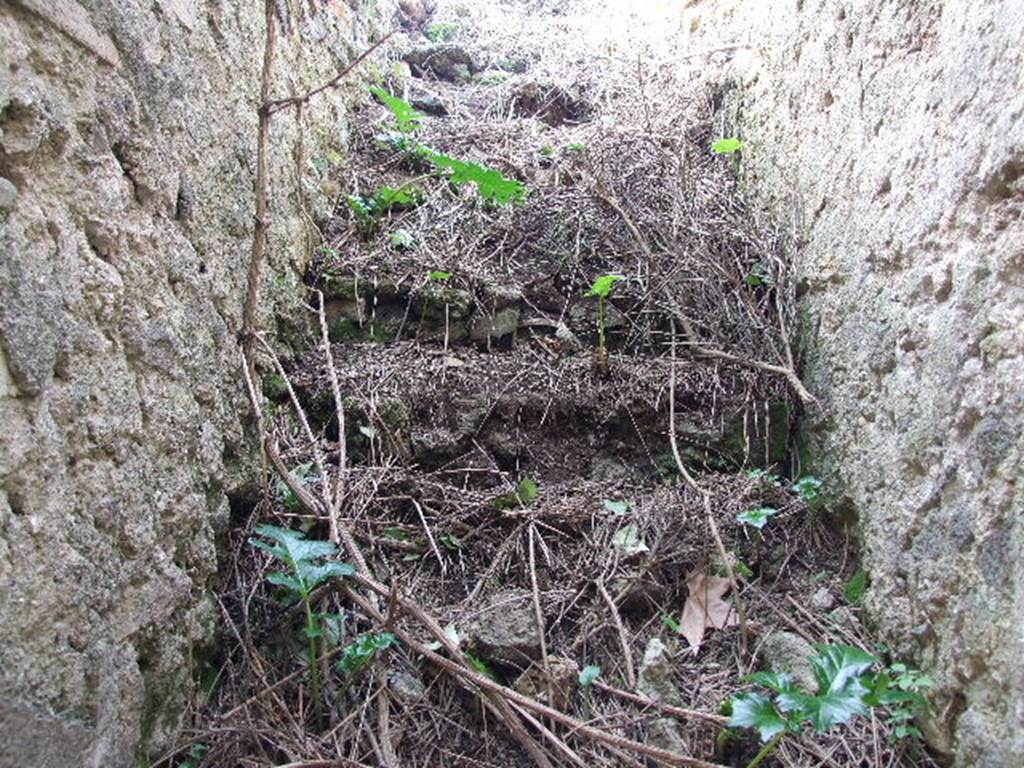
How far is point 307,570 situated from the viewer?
5.21ft

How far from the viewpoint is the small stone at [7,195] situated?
3.50ft

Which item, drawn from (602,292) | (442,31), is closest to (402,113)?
(602,292)

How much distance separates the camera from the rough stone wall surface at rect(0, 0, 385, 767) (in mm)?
1079

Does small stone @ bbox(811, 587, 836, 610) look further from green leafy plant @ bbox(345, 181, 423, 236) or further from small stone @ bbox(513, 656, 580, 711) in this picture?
green leafy plant @ bbox(345, 181, 423, 236)

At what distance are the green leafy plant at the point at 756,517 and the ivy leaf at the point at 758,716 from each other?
67 cm

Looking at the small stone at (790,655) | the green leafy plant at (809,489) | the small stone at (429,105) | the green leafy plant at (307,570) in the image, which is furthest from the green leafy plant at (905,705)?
the small stone at (429,105)

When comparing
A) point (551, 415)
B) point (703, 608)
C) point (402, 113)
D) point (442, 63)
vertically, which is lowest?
point (703, 608)

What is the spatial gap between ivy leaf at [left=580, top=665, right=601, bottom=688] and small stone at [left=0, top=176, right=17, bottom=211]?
4.65 feet

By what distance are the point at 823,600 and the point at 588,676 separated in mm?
638

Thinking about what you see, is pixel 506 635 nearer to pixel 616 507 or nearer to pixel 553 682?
pixel 553 682

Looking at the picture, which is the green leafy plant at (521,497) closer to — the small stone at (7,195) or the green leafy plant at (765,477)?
the green leafy plant at (765,477)

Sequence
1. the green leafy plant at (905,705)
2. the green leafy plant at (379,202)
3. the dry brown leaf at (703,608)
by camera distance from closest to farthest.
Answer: the green leafy plant at (905,705) → the dry brown leaf at (703,608) → the green leafy plant at (379,202)

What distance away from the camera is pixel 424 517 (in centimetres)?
205

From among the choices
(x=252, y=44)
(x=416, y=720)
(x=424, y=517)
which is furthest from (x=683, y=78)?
(x=416, y=720)
